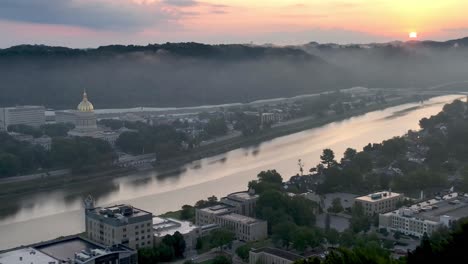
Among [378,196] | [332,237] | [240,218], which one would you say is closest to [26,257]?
[240,218]

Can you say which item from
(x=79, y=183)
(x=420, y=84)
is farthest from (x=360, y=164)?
(x=420, y=84)

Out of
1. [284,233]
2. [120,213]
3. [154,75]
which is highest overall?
[154,75]

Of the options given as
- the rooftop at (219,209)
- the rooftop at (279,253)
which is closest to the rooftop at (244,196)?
the rooftop at (219,209)

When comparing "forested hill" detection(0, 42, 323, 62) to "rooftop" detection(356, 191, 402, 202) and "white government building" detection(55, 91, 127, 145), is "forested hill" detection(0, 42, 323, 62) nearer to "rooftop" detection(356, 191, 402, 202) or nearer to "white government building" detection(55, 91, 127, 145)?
"white government building" detection(55, 91, 127, 145)

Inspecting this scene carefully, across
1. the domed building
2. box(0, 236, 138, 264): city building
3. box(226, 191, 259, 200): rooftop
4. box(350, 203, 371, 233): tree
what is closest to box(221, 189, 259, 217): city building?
box(226, 191, 259, 200): rooftop

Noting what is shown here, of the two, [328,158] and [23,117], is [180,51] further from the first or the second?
[328,158]

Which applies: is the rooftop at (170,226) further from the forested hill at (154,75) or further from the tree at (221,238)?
the forested hill at (154,75)
